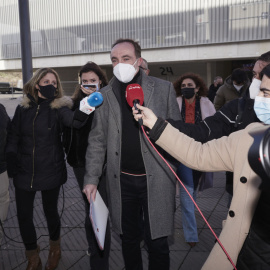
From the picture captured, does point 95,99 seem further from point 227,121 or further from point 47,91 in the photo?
point 227,121

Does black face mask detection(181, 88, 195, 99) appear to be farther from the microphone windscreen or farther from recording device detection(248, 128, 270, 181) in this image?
recording device detection(248, 128, 270, 181)

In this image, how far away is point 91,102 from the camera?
7.77 ft

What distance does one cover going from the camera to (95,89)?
305 cm

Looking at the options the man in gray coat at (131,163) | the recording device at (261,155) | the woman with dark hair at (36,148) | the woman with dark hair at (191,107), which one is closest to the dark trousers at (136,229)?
the man in gray coat at (131,163)

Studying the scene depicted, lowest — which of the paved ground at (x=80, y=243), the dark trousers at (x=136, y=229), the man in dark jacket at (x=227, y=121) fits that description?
the paved ground at (x=80, y=243)

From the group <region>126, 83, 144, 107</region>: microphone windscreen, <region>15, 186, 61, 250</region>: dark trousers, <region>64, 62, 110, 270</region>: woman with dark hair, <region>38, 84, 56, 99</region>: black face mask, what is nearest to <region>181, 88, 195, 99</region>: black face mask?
<region>64, 62, 110, 270</region>: woman with dark hair

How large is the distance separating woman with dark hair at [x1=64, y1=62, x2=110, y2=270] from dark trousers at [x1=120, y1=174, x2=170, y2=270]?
257 mm

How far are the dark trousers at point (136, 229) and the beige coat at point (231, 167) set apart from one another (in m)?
0.84

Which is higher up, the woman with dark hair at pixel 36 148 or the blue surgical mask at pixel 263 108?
the blue surgical mask at pixel 263 108

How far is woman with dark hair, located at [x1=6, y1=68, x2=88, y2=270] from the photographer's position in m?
2.77

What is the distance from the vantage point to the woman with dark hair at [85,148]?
105 inches

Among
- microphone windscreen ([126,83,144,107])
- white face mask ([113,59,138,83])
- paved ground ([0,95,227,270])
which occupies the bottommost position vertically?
paved ground ([0,95,227,270])

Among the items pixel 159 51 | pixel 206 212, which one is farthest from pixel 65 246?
pixel 159 51

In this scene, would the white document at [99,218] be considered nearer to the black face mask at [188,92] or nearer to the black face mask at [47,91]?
the black face mask at [47,91]
